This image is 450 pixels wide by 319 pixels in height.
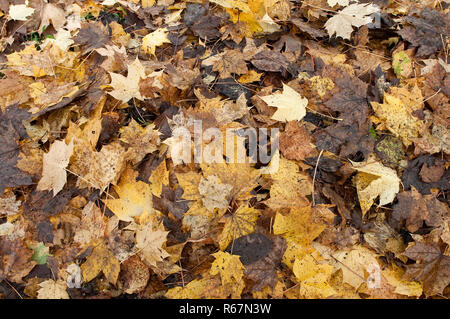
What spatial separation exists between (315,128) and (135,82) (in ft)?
3.66

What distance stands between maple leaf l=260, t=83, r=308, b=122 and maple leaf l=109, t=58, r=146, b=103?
2.45 ft

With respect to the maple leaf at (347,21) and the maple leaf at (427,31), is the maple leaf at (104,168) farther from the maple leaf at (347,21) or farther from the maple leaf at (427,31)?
the maple leaf at (427,31)

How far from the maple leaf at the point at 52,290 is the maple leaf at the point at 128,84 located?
3.46 ft

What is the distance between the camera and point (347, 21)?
7.56ft

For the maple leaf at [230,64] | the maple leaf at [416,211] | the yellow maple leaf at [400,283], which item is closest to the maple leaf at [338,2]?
the maple leaf at [230,64]

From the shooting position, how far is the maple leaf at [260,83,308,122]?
1944 millimetres

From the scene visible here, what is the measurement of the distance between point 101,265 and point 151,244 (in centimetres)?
28

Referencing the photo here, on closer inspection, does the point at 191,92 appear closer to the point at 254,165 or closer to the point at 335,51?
the point at 254,165

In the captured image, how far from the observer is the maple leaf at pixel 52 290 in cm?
166

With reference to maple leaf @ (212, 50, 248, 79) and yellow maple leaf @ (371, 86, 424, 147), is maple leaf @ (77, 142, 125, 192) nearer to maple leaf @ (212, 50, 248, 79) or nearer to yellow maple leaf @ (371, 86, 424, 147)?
maple leaf @ (212, 50, 248, 79)

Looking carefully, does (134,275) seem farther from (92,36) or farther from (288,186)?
(92,36)

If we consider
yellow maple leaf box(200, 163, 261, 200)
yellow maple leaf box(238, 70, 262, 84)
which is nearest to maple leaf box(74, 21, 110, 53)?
yellow maple leaf box(238, 70, 262, 84)

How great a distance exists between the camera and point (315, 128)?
6.52 ft

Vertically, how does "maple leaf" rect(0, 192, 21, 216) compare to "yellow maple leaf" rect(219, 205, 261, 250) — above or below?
below
